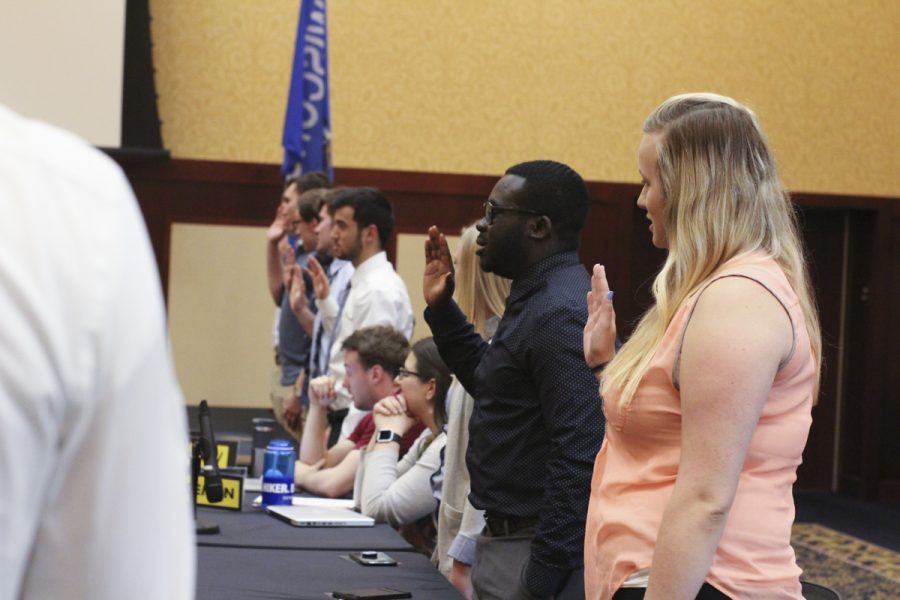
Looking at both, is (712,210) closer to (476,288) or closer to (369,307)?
(476,288)

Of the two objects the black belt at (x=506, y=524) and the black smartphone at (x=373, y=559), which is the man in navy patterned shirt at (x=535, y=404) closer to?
the black belt at (x=506, y=524)

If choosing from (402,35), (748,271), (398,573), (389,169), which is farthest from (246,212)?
(748,271)

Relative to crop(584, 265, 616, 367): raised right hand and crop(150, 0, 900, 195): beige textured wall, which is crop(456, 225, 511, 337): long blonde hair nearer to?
crop(584, 265, 616, 367): raised right hand

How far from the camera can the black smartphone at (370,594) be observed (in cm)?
216

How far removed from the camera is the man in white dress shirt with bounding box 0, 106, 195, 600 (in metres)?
0.45

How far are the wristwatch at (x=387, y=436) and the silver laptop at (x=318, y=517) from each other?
24cm

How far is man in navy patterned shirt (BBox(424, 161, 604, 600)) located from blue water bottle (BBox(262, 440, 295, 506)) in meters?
0.97

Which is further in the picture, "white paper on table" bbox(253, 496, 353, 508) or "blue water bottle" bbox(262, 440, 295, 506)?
"white paper on table" bbox(253, 496, 353, 508)

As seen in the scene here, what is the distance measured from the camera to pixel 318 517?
9.80ft

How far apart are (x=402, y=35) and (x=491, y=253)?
4.72 m

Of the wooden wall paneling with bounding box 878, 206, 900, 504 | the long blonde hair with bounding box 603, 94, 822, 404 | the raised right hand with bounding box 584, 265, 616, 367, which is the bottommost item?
the wooden wall paneling with bounding box 878, 206, 900, 504

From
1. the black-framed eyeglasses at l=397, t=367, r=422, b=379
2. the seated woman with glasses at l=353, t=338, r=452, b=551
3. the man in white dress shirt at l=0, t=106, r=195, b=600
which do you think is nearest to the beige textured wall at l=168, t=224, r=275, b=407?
the seated woman with glasses at l=353, t=338, r=452, b=551

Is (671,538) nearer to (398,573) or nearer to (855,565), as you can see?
(398,573)

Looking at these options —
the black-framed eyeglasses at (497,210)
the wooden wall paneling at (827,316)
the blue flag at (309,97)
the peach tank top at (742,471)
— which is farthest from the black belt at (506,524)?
the wooden wall paneling at (827,316)
